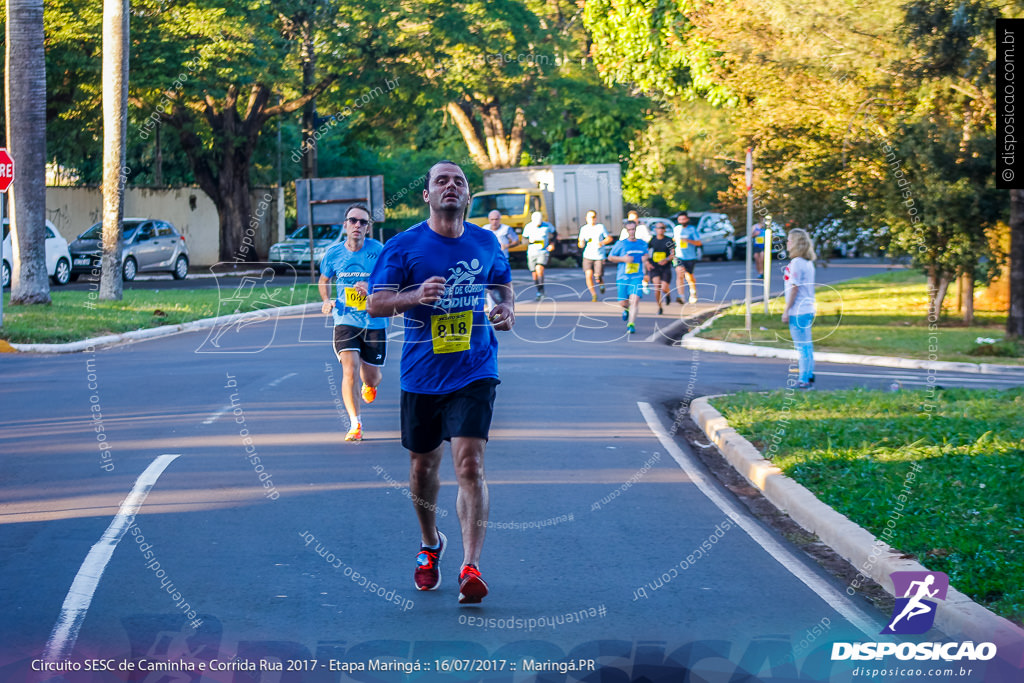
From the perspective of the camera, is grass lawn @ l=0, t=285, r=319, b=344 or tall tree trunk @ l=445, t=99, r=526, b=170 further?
tall tree trunk @ l=445, t=99, r=526, b=170

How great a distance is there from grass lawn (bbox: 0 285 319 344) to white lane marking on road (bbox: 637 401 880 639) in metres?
12.3

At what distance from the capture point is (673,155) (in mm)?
53625

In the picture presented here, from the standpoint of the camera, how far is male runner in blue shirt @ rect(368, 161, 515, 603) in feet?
20.2

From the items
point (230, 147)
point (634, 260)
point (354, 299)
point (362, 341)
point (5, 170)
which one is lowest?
point (362, 341)

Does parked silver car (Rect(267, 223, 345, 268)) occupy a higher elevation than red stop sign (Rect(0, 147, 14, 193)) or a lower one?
lower

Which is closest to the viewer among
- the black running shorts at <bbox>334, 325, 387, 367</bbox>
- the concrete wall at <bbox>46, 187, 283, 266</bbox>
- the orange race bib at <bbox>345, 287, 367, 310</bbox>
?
the orange race bib at <bbox>345, 287, 367, 310</bbox>

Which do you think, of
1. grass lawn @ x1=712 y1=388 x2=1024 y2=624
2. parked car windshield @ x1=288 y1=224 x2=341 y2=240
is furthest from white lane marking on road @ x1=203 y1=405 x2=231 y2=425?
parked car windshield @ x1=288 y1=224 x2=341 y2=240

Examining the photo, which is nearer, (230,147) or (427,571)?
(427,571)

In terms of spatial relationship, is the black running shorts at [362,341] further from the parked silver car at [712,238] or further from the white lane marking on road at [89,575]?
the parked silver car at [712,238]

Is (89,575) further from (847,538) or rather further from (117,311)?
(117,311)

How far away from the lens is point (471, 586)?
598 cm

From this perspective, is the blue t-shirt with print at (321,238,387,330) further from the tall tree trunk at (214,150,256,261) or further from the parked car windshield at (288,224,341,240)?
the tall tree trunk at (214,150,256,261)

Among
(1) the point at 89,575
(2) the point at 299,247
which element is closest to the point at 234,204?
(2) the point at 299,247

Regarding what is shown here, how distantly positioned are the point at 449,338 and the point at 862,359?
13812 millimetres
